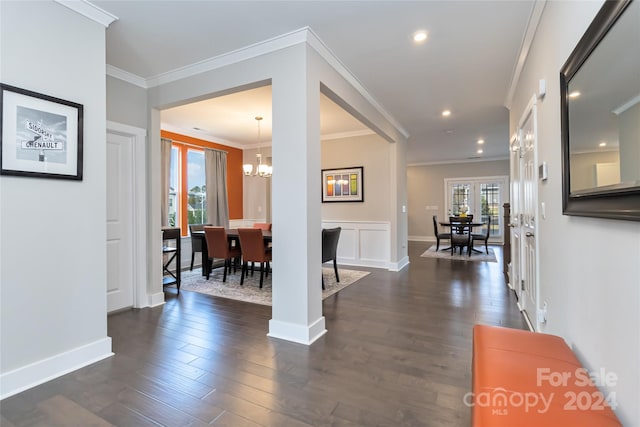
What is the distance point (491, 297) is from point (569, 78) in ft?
9.94

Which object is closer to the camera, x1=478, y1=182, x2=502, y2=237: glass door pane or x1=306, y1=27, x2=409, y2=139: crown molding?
x1=306, y1=27, x2=409, y2=139: crown molding

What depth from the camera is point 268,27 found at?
2.56 metres

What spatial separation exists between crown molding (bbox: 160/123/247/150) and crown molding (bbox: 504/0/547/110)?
528 centimetres

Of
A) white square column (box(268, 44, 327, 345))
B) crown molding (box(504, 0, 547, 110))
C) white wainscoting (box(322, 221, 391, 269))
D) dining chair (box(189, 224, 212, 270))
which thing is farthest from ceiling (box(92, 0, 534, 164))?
white wainscoting (box(322, 221, 391, 269))

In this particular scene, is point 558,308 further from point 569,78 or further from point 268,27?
point 268,27

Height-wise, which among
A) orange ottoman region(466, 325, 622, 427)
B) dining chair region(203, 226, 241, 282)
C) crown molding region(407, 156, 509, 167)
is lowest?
orange ottoman region(466, 325, 622, 427)

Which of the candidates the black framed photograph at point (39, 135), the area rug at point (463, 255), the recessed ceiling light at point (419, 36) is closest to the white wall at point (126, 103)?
the black framed photograph at point (39, 135)

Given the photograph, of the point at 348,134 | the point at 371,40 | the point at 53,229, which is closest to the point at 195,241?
the point at 53,229

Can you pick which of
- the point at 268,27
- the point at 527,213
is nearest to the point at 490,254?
the point at 527,213

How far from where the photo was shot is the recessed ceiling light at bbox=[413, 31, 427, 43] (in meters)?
2.68

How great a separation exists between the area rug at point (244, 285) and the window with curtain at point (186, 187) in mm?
1106

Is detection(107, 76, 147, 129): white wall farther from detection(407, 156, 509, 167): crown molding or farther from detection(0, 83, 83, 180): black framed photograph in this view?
detection(407, 156, 509, 167): crown molding

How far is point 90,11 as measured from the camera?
2.28m

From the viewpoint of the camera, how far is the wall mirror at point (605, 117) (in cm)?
97
